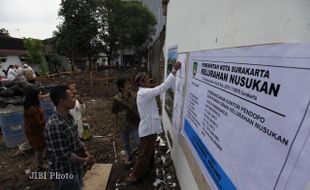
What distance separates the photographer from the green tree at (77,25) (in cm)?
2516

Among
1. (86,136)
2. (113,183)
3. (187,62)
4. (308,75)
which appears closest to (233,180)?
(308,75)

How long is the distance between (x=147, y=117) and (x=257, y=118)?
2370 mm

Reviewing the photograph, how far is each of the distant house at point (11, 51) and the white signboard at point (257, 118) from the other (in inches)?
1196

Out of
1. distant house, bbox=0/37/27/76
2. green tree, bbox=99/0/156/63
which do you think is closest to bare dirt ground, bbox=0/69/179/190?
green tree, bbox=99/0/156/63

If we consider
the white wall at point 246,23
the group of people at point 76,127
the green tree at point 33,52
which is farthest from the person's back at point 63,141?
the green tree at point 33,52

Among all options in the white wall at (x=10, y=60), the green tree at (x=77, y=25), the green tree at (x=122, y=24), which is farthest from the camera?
the green tree at (x=122, y=24)

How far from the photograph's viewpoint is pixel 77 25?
2545cm

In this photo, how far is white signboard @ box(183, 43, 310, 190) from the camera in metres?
0.87

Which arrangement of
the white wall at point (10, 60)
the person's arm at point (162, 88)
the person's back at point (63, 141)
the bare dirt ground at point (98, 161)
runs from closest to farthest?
the person's back at point (63, 141)
the person's arm at point (162, 88)
the bare dirt ground at point (98, 161)
the white wall at point (10, 60)

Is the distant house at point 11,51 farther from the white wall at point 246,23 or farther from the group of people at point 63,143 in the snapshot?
the white wall at point 246,23

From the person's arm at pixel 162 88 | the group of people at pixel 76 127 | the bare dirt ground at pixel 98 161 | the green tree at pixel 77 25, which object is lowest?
the bare dirt ground at pixel 98 161

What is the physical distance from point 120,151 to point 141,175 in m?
1.38

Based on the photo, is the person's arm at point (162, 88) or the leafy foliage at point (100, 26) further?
the leafy foliage at point (100, 26)

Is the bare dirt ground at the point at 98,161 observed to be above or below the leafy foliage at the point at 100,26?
below
